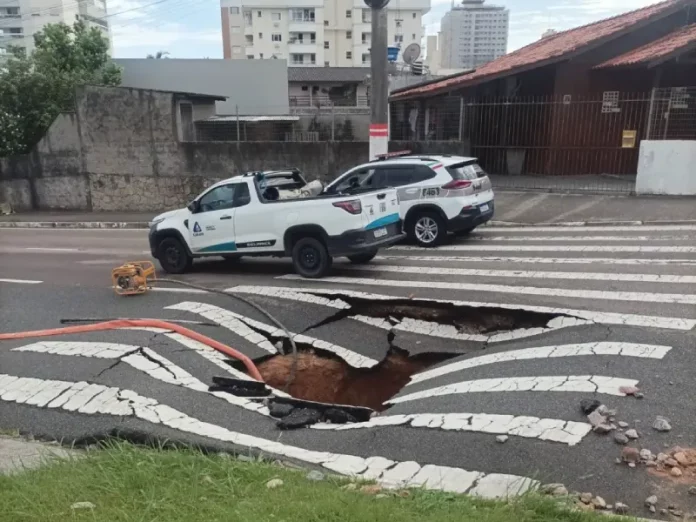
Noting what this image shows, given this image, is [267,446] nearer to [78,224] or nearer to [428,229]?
[428,229]

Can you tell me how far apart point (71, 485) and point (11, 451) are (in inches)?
57.5

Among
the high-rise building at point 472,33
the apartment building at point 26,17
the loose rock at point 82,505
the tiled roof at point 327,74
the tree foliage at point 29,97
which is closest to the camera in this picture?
the loose rock at point 82,505

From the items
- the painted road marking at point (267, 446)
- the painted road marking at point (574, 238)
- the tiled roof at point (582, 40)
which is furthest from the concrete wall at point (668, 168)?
the painted road marking at point (267, 446)

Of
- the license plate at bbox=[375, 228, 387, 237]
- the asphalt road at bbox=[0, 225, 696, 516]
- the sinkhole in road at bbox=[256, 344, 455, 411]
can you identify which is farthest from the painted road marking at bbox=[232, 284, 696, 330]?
the sinkhole in road at bbox=[256, 344, 455, 411]

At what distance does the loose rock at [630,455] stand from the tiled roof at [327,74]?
157 ft

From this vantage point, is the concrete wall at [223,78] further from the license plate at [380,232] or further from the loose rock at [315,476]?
the loose rock at [315,476]

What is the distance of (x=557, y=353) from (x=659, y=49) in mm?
15657

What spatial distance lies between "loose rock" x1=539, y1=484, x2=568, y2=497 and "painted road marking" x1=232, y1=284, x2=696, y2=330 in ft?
12.1

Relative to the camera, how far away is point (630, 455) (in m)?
4.22

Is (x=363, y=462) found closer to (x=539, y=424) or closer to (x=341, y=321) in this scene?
(x=539, y=424)

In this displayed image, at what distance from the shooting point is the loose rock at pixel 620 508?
3674 mm

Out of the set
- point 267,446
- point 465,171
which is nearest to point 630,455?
point 267,446

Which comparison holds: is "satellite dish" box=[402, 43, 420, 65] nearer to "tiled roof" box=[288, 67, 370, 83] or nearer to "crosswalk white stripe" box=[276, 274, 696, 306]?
"tiled roof" box=[288, 67, 370, 83]

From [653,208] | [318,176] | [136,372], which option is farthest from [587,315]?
[318,176]
